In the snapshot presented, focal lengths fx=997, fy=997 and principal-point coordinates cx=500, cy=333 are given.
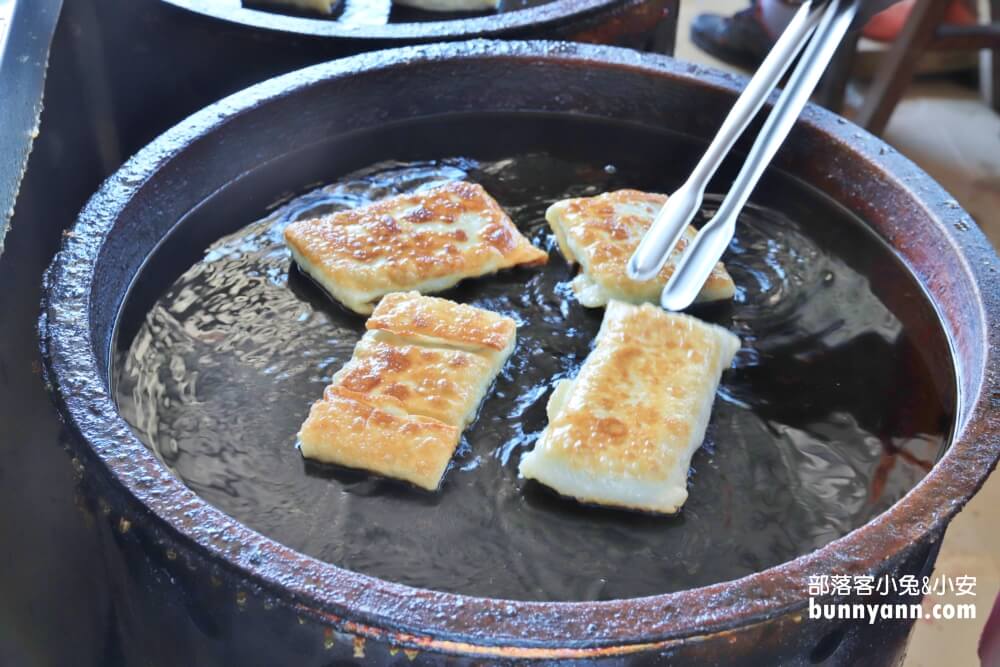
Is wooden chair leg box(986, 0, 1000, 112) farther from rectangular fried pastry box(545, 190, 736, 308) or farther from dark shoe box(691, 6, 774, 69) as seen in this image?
rectangular fried pastry box(545, 190, 736, 308)

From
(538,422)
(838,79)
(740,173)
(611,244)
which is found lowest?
(838,79)

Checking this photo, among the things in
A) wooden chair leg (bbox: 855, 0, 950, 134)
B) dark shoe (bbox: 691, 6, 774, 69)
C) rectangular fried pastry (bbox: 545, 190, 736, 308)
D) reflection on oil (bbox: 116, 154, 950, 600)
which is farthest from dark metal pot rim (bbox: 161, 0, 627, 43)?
dark shoe (bbox: 691, 6, 774, 69)

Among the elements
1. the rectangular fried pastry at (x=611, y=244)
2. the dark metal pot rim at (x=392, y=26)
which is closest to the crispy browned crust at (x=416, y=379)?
the rectangular fried pastry at (x=611, y=244)

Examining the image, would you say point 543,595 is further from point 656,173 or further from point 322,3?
point 322,3

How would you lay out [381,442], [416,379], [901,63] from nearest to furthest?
1. [381,442]
2. [416,379]
3. [901,63]

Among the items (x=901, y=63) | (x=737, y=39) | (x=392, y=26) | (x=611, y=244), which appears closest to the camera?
(x=611, y=244)

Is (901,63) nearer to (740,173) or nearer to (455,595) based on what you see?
(740,173)

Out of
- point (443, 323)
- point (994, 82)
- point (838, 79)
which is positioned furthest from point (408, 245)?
point (994, 82)

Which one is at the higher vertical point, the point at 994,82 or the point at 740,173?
the point at 740,173

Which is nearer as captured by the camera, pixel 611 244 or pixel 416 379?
pixel 416 379
